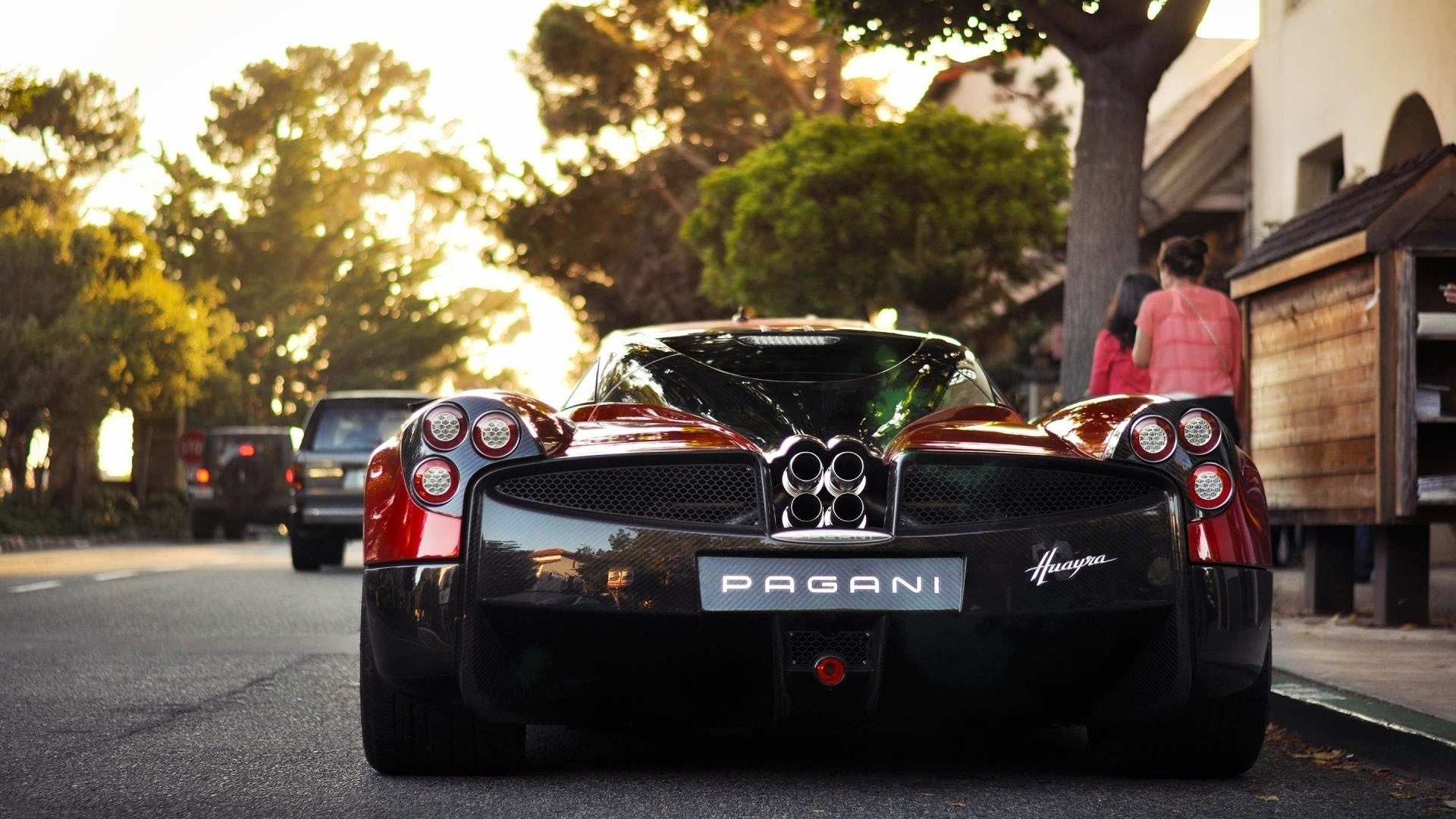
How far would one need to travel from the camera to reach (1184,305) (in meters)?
8.62

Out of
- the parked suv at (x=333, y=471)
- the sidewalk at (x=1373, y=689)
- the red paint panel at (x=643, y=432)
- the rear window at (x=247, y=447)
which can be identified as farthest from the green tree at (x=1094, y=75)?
the rear window at (x=247, y=447)

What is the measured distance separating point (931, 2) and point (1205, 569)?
28.6ft

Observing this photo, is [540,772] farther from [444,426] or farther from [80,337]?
[80,337]

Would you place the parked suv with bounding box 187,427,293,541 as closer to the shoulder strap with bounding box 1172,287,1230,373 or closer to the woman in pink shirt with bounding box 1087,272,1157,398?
the woman in pink shirt with bounding box 1087,272,1157,398

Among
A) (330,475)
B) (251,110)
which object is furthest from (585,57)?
(330,475)

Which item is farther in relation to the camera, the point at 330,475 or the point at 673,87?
the point at 673,87

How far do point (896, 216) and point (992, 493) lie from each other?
22413 mm

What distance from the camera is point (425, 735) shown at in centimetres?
481

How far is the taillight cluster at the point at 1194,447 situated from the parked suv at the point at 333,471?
40.8 feet

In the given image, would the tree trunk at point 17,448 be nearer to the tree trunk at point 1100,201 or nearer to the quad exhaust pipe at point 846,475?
the tree trunk at point 1100,201

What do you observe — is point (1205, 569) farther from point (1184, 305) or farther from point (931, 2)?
point (931, 2)

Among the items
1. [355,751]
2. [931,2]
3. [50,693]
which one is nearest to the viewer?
[355,751]

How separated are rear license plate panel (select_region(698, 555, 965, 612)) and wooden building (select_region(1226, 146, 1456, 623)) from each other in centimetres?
490

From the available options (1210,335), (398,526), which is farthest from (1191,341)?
(398,526)
